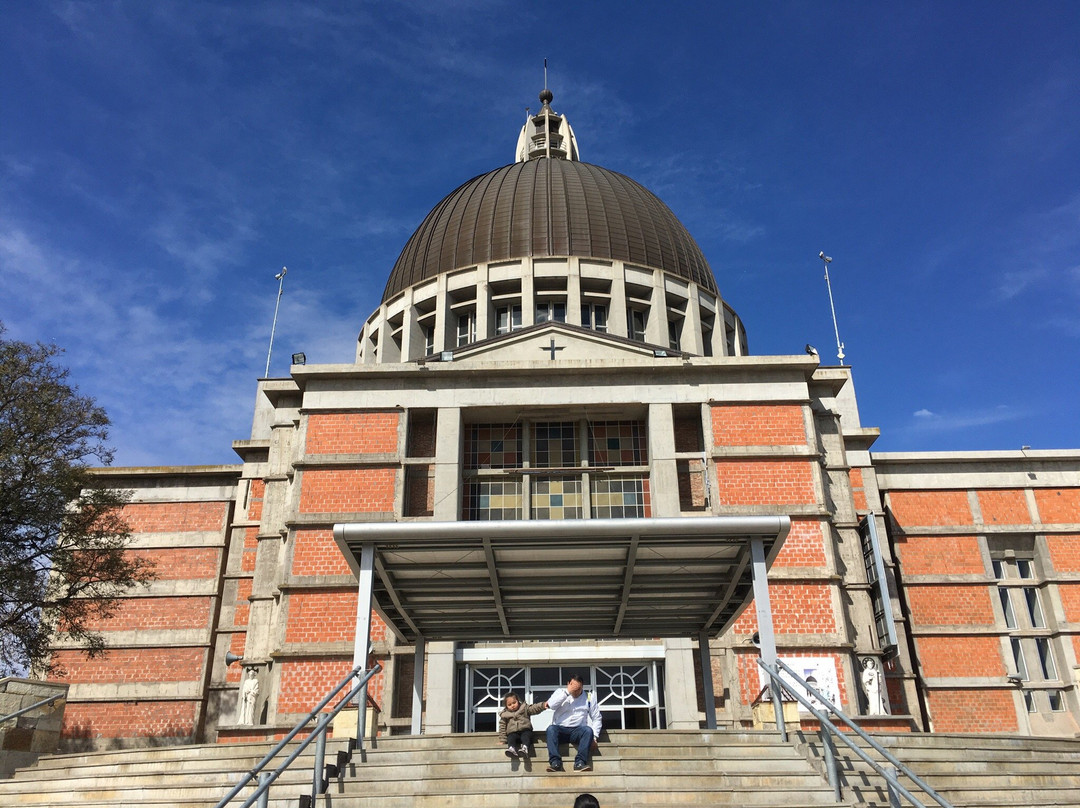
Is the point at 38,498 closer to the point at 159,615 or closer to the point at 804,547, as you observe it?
the point at 159,615

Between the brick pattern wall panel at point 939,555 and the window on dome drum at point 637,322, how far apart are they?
474 inches

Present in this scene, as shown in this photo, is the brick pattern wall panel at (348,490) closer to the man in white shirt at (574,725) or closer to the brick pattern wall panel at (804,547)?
the brick pattern wall panel at (804,547)

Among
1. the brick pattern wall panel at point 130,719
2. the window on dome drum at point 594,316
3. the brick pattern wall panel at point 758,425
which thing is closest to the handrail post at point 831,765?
the brick pattern wall panel at point 758,425

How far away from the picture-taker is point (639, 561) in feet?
43.3

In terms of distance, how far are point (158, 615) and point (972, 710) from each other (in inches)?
928

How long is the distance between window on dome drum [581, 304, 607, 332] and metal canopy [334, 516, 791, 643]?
63.5 ft

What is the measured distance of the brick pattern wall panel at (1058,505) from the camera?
91.1 feet

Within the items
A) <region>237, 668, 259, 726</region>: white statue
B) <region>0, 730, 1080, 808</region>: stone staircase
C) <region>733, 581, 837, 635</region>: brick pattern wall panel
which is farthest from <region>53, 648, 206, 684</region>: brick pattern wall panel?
<region>733, 581, 837, 635</region>: brick pattern wall panel

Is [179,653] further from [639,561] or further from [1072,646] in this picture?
[1072,646]

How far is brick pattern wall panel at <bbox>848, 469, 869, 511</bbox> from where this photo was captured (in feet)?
89.2

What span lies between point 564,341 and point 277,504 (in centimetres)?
931

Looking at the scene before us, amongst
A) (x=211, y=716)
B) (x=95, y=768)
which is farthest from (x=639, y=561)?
(x=211, y=716)

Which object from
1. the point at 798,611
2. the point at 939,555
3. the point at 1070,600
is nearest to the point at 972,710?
the point at 939,555

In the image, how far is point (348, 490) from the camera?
23.7 meters
